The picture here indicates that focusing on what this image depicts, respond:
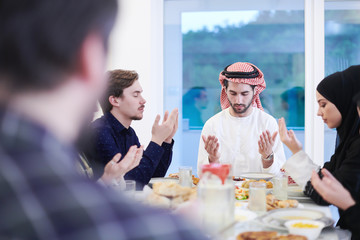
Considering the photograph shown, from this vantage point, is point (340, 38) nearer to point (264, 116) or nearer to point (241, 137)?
point (264, 116)

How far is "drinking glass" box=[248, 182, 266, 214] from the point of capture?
71.6 inches

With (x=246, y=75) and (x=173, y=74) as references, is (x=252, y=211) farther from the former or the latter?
(x=173, y=74)

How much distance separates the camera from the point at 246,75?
3.52 m

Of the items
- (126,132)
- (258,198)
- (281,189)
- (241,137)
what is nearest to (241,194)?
(281,189)

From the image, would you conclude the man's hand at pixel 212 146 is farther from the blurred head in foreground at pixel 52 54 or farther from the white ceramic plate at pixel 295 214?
the blurred head in foreground at pixel 52 54

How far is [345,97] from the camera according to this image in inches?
85.2

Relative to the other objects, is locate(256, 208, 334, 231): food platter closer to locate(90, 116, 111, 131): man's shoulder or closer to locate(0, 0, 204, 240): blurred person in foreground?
locate(0, 0, 204, 240): blurred person in foreground

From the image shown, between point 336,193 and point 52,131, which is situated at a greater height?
point 52,131

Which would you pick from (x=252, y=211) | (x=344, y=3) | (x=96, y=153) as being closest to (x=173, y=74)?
(x=344, y=3)

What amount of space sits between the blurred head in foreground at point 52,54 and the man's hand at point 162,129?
6.69 feet

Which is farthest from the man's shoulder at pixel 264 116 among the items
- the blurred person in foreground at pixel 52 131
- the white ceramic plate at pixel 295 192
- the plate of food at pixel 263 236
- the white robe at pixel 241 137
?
the blurred person in foreground at pixel 52 131

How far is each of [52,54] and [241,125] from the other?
3.24 metres

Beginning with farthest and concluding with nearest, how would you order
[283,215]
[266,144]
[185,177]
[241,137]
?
[241,137]
[266,144]
[185,177]
[283,215]

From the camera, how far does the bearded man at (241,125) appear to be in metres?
3.50
